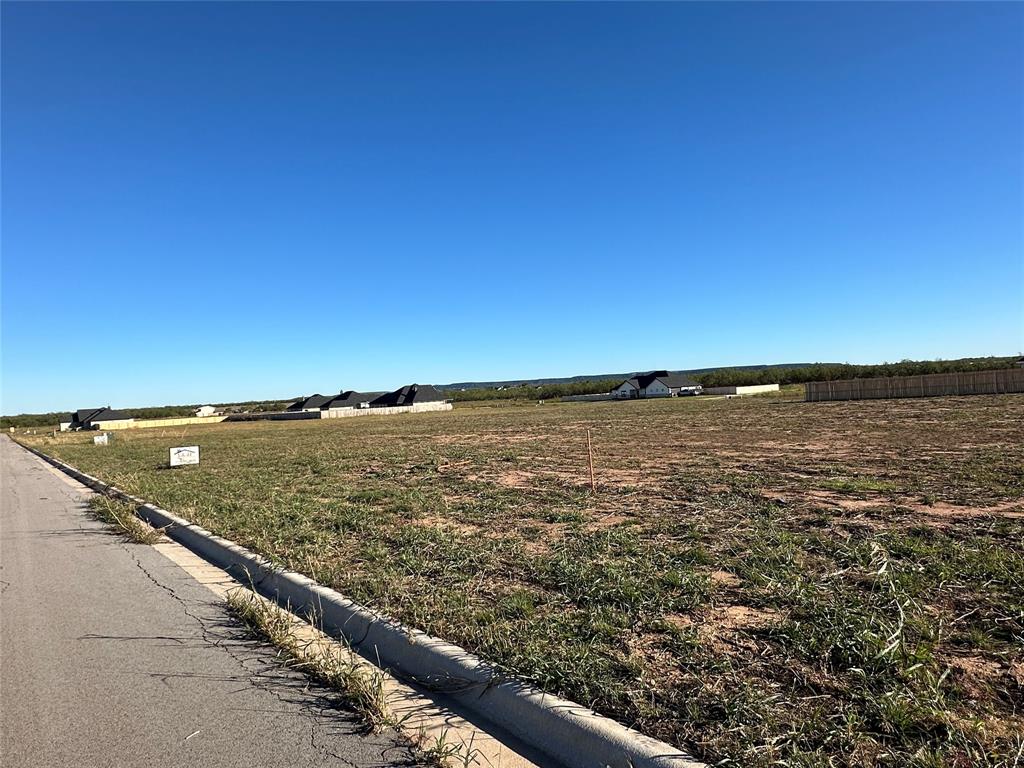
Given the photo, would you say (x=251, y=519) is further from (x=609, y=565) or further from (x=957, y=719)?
(x=957, y=719)

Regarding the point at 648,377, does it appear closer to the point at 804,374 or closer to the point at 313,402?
the point at 804,374

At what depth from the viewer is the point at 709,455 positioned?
1645cm

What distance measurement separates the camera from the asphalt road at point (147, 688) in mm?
3551

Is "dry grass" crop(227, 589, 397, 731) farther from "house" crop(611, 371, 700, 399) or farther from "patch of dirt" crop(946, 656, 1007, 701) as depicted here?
"house" crop(611, 371, 700, 399)

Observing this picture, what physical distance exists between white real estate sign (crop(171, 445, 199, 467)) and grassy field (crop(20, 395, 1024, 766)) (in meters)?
7.39

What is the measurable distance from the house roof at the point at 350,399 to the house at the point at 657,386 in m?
42.9

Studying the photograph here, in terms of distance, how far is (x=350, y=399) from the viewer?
115188 millimetres

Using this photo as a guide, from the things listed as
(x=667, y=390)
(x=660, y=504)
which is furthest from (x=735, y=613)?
(x=667, y=390)

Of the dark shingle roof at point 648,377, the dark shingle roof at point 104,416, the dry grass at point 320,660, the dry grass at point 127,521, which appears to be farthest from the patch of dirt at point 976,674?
the dark shingle roof at point 648,377

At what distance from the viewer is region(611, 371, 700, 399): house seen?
107m

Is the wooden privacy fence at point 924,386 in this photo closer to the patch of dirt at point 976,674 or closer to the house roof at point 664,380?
the patch of dirt at point 976,674

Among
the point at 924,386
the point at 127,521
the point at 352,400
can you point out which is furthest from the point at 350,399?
the point at 127,521

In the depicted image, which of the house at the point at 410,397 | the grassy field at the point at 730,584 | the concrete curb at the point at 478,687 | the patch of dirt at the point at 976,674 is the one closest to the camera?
the concrete curb at the point at 478,687

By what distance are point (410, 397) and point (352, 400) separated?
14352 mm
